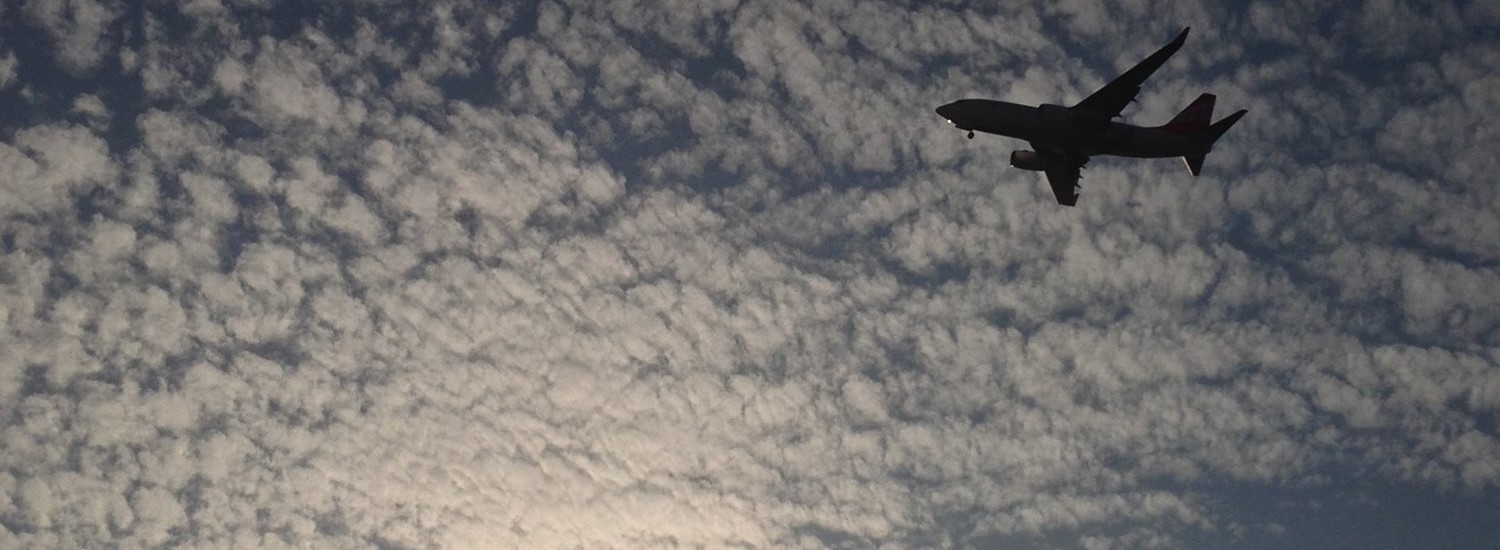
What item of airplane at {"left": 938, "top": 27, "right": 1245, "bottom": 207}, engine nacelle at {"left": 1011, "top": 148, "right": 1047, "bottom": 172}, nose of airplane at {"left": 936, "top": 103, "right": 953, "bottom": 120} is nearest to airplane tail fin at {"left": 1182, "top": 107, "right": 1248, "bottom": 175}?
airplane at {"left": 938, "top": 27, "right": 1245, "bottom": 207}

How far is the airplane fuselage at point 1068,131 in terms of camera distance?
42.6 m

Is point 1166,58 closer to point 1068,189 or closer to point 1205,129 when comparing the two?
point 1205,129

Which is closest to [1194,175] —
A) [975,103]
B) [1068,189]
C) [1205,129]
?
[1205,129]

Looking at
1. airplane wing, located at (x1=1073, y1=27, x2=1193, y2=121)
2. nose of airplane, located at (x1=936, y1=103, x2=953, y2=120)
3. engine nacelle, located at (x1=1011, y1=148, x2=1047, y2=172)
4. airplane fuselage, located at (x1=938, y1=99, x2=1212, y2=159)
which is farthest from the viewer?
engine nacelle, located at (x1=1011, y1=148, x2=1047, y2=172)

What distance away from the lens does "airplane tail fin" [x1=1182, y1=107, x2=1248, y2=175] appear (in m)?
42.3

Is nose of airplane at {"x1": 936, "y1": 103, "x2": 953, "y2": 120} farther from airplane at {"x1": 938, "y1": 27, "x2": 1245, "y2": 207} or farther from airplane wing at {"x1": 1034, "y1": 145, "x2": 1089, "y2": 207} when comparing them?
airplane wing at {"x1": 1034, "y1": 145, "x2": 1089, "y2": 207}

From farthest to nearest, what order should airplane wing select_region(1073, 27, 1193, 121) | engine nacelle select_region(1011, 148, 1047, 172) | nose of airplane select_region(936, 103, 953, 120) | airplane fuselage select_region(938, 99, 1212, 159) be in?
engine nacelle select_region(1011, 148, 1047, 172) < nose of airplane select_region(936, 103, 953, 120) < airplane fuselage select_region(938, 99, 1212, 159) < airplane wing select_region(1073, 27, 1193, 121)

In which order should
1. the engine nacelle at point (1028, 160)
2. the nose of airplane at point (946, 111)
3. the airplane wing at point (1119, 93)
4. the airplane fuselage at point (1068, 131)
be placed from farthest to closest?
the engine nacelle at point (1028, 160)
the nose of airplane at point (946, 111)
the airplane fuselage at point (1068, 131)
the airplane wing at point (1119, 93)

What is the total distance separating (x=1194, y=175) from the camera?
146 ft

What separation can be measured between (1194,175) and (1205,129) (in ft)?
7.42

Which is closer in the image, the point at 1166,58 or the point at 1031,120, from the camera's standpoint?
the point at 1166,58

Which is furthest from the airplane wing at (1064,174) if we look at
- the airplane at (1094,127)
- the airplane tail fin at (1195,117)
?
the airplane tail fin at (1195,117)

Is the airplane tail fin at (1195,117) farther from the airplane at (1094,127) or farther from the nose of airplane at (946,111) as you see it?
the nose of airplane at (946,111)

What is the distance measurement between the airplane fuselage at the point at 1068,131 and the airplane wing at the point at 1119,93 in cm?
49
